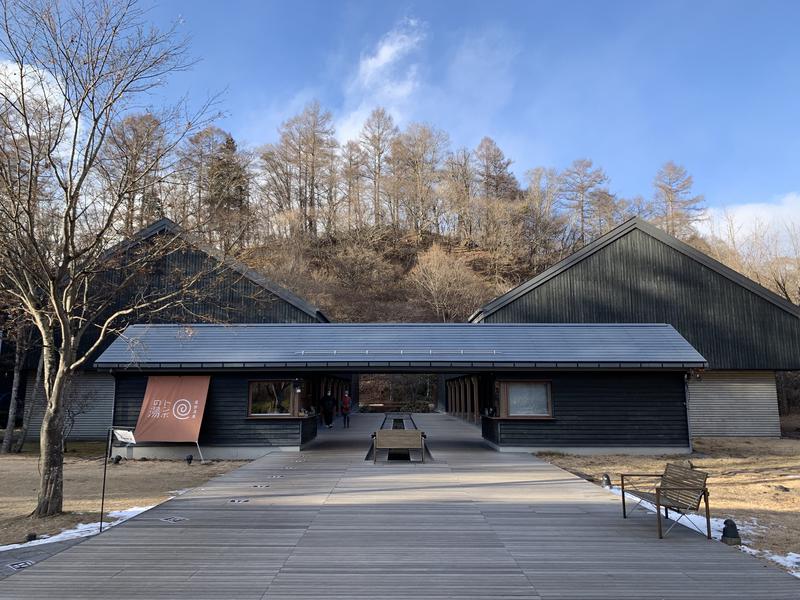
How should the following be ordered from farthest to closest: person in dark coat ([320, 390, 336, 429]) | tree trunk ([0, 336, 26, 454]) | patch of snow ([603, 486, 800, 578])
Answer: person in dark coat ([320, 390, 336, 429]), tree trunk ([0, 336, 26, 454]), patch of snow ([603, 486, 800, 578])

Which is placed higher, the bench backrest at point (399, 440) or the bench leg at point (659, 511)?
the bench backrest at point (399, 440)

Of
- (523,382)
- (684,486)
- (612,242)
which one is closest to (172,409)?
(523,382)

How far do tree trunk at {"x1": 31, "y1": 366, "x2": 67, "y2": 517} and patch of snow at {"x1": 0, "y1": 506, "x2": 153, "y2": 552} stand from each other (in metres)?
0.81

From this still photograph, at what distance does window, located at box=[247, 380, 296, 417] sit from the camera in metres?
17.0

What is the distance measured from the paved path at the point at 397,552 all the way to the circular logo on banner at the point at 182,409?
18.8 ft

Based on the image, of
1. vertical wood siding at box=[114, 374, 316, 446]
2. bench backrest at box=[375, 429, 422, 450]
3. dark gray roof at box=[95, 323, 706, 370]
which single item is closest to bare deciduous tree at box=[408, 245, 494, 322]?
dark gray roof at box=[95, 323, 706, 370]

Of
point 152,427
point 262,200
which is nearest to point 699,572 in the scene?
point 152,427

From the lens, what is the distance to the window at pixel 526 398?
16859mm

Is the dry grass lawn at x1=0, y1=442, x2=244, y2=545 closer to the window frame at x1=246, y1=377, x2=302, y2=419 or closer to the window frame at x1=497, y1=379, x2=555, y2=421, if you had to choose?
the window frame at x1=246, y1=377, x2=302, y2=419

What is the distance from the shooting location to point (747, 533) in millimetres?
7691

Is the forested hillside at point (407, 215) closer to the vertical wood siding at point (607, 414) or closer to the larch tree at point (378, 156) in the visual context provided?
the larch tree at point (378, 156)

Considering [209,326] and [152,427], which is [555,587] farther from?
[209,326]

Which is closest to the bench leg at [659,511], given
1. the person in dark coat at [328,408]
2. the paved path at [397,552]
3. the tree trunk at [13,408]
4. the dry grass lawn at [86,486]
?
the paved path at [397,552]

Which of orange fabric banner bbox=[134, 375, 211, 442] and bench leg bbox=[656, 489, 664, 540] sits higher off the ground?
orange fabric banner bbox=[134, 375, 211, 442]
